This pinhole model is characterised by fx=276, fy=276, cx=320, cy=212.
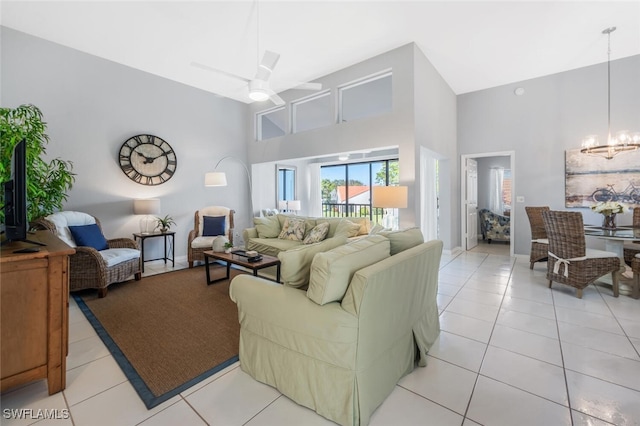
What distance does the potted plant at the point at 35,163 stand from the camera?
2.62 metres

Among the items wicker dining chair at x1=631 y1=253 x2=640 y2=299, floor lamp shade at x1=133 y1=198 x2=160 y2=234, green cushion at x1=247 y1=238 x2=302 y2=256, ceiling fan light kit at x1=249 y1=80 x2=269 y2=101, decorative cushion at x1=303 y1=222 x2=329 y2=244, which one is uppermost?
ceiling fan light kit at x1=249 y1=80 x2=269 y2=101

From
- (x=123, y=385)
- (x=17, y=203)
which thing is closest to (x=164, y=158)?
(x=17, y=203)

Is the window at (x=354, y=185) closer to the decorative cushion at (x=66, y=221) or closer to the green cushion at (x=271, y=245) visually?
the green cushion at (x=271, y=245)

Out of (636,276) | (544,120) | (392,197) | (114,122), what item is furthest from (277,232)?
(544,120)

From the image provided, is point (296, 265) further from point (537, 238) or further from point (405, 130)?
point (537, 238)

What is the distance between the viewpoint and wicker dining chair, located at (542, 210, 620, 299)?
3223mm

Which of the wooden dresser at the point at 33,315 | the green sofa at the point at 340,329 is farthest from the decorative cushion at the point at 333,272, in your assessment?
the wooden dresser at the point at 33,315

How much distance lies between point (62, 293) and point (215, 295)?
71.1 inches

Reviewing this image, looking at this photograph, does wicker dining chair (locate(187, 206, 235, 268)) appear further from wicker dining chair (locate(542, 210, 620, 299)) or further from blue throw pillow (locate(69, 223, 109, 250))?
wicker dining chair (locate(542, 210, 620, 299))

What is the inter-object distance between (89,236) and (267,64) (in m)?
3.22

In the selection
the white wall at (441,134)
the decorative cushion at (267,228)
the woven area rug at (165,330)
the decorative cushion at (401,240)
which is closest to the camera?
the woven area rug at (165,330)

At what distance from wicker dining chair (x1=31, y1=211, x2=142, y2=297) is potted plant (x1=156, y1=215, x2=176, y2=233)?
1007 mm

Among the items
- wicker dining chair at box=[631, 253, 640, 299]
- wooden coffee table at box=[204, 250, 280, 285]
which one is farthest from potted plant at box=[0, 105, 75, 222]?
wicker dining chair at box=[631, 253, 640, 299]

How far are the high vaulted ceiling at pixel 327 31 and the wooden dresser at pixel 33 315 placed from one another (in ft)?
8.88
